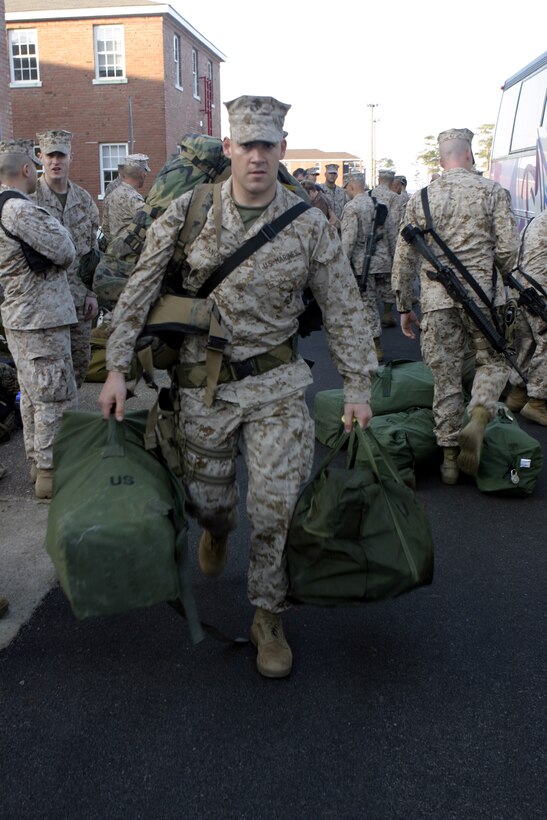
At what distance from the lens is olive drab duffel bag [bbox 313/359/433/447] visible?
6246 mm

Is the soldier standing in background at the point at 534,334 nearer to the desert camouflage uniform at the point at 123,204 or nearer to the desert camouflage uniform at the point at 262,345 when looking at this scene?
the desert camouflage uniform at the point at 262,345

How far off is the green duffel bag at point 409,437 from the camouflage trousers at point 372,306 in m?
3.93

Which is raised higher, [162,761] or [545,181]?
[545,181]

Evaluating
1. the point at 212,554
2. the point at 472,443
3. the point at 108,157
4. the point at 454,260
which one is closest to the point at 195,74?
the point at 108,157

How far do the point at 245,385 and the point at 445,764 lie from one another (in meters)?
1.53

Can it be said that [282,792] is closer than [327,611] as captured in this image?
Yes

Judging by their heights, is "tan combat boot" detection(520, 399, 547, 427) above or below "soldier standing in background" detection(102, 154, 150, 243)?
below

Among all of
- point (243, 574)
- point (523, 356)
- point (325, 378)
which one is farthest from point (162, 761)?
point (325, 378)

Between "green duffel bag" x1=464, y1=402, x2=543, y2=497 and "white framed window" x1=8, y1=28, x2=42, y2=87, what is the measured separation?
96.3 ft

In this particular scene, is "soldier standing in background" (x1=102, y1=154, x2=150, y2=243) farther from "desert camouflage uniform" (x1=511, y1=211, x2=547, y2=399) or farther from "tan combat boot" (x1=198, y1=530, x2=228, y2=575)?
"tan combat boot" (x1=198, y1=530, x2=228, y2=575)

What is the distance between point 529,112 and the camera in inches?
473

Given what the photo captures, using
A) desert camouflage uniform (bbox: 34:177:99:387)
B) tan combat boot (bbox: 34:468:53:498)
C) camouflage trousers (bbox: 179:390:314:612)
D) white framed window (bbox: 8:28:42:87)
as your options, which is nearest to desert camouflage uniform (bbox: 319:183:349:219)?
desert camouflage uniform (bbox: 34:177:99:387)

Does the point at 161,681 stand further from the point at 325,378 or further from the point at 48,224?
the point at 325,378

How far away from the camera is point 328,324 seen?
3250mm
